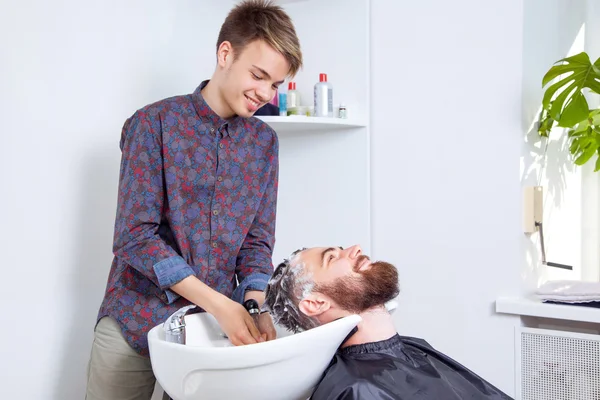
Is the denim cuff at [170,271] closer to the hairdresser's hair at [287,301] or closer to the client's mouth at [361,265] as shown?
the hairdresser's hair at [287,301]

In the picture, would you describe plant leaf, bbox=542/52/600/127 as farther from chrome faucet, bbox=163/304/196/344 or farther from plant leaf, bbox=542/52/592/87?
chrome faucet, bbox=163/304/196/344

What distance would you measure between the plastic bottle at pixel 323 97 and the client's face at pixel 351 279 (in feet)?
3.51

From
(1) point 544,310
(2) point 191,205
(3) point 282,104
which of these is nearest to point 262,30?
(2) point 191,205

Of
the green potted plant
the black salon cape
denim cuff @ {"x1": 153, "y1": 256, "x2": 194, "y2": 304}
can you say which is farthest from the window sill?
denim cuff @ {"x1": 153, "y1": 256, "x2": 194, "y2": 304}

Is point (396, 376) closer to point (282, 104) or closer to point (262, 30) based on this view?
point (262, 30)

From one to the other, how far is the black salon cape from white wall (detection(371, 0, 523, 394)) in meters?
0.86

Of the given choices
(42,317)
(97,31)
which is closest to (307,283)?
(42,317)

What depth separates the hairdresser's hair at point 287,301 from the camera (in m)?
1.57

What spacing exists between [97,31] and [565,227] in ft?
7.70

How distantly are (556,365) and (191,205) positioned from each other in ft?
4.77

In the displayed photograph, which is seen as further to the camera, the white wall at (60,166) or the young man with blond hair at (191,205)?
the white wall at (60,166)

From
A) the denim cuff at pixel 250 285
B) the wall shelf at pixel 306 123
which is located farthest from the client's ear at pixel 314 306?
the wall shelf at pixel 306 123

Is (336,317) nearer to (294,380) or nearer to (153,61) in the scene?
(294,380)

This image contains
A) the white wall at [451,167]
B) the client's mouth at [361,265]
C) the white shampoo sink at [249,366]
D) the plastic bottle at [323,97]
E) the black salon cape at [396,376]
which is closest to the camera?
the white shampoo sink at [249,366]
